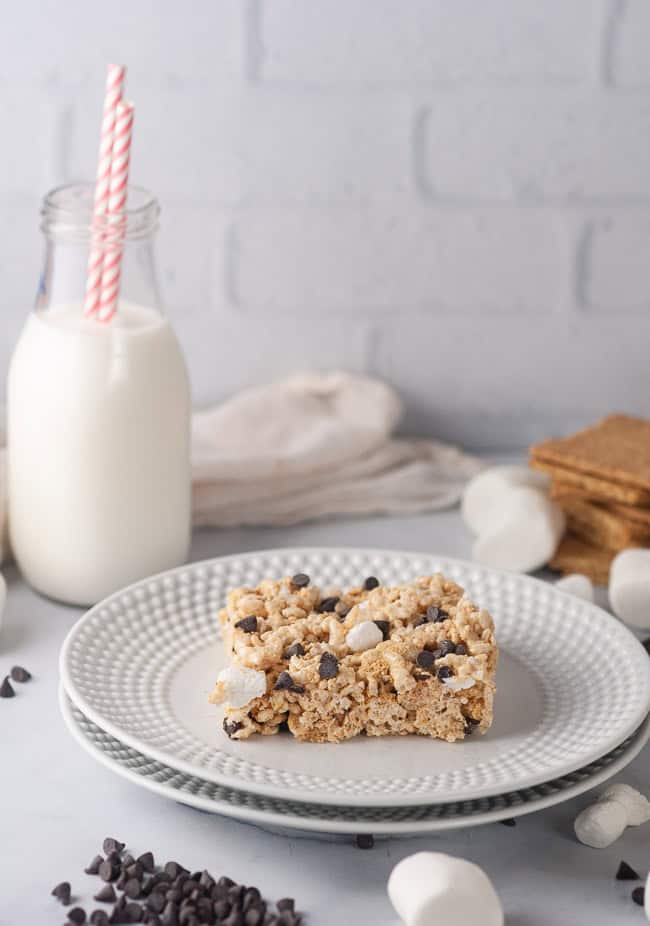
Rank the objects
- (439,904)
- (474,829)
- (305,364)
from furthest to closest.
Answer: (305,364)
(474,829)
(439,904)

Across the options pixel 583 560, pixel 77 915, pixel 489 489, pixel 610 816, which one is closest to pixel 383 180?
pixel 489 489

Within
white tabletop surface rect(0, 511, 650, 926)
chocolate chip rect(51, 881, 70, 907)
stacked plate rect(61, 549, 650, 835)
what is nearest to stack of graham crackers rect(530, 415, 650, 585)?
stacked plate rect(61, 549, 650, 835)

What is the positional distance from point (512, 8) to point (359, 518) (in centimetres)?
59

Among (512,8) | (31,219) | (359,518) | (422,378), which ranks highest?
(512,8)

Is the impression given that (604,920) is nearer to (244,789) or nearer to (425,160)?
(244,789)

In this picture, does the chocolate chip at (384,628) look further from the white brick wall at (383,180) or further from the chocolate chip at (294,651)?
the white brick wall at (383,180)

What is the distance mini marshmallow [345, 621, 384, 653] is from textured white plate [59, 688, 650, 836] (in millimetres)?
133

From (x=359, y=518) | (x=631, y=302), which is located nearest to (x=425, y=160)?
(x=631, y=302)

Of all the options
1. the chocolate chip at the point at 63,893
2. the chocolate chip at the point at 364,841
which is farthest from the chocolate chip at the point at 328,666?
the chocolate chip at the point at 63,893

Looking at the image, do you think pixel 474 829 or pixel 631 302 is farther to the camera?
pixel 631 302

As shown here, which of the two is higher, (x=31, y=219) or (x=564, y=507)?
(x=31, y=219)

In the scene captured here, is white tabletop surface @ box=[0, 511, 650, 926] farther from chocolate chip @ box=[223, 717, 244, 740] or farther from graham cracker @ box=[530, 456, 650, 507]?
graham cracker @ box=[530, 456, 650, 507]

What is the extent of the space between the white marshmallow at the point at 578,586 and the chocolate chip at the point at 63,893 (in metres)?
0.59

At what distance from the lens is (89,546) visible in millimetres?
1271
